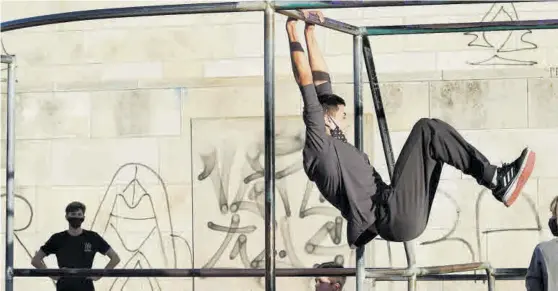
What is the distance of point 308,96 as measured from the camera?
4.78 m

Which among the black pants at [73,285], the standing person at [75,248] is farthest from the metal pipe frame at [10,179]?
the standing person at [75,248]

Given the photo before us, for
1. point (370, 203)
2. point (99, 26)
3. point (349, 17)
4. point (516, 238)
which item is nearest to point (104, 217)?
point (99, 26)

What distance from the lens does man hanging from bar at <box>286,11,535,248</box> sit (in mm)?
4977

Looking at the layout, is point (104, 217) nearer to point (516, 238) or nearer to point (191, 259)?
point (191, 259)

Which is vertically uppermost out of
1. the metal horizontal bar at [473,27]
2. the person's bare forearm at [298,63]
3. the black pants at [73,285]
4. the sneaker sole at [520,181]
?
the metal horizontal bar at [473,27]

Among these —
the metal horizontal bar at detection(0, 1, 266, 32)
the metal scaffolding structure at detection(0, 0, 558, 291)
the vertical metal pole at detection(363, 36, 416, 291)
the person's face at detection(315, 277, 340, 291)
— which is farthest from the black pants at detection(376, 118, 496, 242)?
the person's face at detection(315, 277, 340, 291)

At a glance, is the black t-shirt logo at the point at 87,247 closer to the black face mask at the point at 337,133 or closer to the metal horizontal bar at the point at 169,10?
the black face mask at the point at 337,133

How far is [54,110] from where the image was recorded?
998cm

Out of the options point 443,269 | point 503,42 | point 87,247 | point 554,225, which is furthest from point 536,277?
point 87,247

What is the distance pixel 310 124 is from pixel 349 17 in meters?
4.51

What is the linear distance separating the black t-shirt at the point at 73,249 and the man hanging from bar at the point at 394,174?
4.14 m

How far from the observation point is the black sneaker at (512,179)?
4.95 meters

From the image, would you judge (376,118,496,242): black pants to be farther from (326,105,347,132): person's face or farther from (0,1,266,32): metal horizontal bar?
(0,1,266,32): metal horizontal bar

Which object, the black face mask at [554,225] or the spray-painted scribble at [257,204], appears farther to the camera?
the spray-painted scribble at [257,204]
